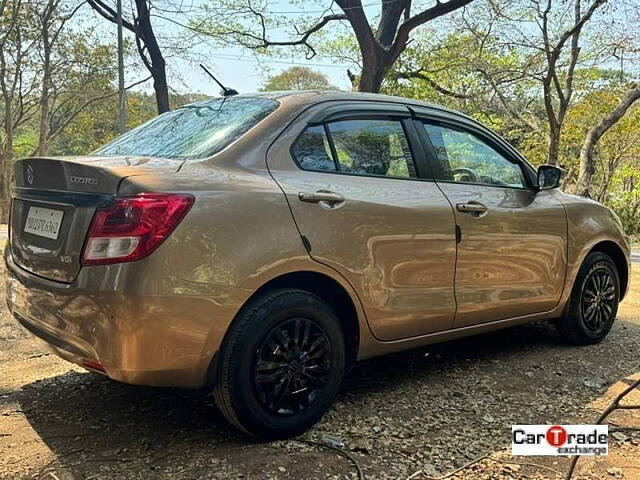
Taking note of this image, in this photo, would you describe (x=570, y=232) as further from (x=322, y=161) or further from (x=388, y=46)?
(x=388, y=46)

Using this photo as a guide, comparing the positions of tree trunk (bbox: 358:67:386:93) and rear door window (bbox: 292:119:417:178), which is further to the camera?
tree trunk (bbox: 358:67:386:93)

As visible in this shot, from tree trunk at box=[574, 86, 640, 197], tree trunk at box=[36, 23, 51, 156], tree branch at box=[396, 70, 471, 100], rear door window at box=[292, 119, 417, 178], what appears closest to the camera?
rear door window at box=[292, 119, 417, 178]

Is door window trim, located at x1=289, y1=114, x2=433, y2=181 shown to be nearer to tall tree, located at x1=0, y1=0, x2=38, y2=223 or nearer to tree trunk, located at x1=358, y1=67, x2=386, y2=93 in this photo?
tree trunk, located at x1=358, y1=67, x2=386, y2=93

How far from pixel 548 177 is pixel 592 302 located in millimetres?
1082

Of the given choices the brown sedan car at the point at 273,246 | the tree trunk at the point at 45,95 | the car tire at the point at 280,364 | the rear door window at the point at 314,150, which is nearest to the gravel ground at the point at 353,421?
the car tire at the point at 280,364

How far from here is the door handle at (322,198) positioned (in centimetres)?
278

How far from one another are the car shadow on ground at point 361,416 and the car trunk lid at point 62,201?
79 centimetres

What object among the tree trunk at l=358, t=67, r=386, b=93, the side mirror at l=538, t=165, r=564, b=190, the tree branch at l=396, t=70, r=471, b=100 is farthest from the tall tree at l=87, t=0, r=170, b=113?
the side mirror at l=538, t=165, r=564, b=190

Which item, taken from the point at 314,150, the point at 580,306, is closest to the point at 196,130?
the point at 314,150

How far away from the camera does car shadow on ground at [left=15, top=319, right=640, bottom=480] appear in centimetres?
255

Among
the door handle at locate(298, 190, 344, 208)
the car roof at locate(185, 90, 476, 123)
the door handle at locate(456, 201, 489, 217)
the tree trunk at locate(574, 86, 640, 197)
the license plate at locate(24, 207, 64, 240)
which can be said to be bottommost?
the license plate at locate(24, 207, 64, 240)

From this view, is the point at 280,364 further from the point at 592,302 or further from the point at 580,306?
the point at 592,302

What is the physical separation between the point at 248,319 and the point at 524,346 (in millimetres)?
2693

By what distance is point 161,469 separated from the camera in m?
2.47
